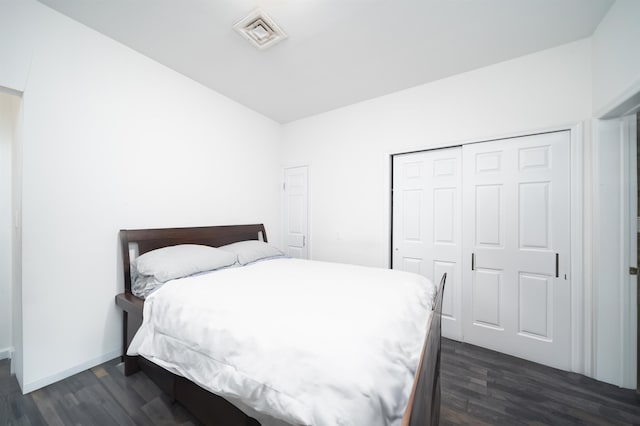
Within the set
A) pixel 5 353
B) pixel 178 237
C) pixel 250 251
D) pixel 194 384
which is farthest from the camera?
pixel 250 251

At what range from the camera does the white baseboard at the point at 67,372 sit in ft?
5.53

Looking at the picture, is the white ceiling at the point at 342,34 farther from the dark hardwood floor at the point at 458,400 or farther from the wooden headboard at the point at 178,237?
the dark hardwood floor at the point at 458,400

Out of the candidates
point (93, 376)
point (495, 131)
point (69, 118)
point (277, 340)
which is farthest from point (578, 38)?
point (93, 376)

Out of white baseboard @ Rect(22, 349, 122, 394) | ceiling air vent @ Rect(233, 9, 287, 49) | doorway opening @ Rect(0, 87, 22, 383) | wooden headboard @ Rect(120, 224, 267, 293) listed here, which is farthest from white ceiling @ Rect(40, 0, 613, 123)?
white baseboard @ Rect(22, 349, 122, 394)

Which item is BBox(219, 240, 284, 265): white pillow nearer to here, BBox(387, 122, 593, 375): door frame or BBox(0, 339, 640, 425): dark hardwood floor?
BBox(0, 339, 640, 425): dark hardwood floor

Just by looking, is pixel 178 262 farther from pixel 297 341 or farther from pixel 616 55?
pixel 616 55

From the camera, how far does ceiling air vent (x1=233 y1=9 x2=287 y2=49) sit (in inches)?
70.4

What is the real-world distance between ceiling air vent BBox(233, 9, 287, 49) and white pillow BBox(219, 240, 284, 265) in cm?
199

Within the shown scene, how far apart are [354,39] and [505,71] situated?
151cm

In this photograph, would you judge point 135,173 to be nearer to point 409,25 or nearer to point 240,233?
point 240,233

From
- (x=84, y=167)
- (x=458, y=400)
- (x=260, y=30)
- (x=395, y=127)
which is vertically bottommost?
(x=458, y=400)

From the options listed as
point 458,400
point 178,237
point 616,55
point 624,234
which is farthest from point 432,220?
point 178,237

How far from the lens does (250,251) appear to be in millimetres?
2672

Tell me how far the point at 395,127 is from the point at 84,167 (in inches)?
121
